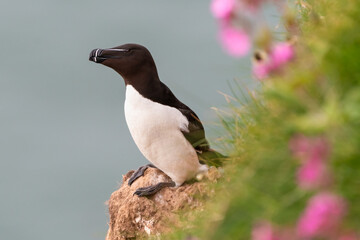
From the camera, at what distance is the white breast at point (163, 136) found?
23.0ft

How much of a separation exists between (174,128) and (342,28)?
12.0 feet

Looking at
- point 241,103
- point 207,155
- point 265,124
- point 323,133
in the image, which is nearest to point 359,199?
point 323,133

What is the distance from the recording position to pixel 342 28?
3.55 metres

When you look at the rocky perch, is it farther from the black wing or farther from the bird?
the black wing

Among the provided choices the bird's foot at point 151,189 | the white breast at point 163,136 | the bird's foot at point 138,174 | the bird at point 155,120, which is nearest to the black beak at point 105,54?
the bird at point 155,120

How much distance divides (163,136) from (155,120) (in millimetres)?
190

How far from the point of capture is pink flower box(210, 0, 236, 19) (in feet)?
8.51

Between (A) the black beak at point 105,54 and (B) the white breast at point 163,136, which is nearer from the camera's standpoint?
(B) the white breast at point 163,136

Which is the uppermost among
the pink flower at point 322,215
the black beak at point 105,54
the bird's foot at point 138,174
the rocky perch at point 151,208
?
the black beak at point 105,54

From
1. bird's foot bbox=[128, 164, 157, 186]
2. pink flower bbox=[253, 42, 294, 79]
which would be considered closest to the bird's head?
bird's foot bbox=[128, 164, 157, 186]

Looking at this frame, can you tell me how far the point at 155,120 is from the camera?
23.0ft

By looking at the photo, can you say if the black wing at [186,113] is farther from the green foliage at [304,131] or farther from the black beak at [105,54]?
the green foliage at [304,131]

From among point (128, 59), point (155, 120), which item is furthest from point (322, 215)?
point (128, 59)

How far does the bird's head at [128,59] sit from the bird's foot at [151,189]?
1.17 m
